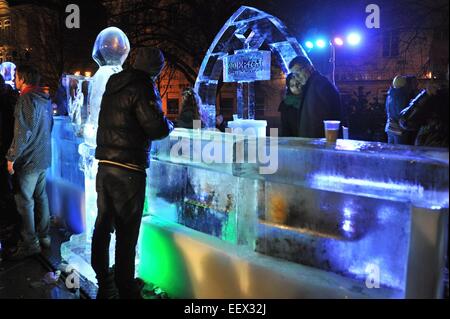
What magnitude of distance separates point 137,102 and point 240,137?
0.90 m

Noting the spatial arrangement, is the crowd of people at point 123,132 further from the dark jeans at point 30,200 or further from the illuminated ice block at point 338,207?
the illuminated ice block at point 338,207

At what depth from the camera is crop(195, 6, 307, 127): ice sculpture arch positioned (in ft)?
20.6

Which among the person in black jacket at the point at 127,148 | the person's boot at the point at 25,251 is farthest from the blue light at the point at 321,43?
the person's boot at the point at 25,251

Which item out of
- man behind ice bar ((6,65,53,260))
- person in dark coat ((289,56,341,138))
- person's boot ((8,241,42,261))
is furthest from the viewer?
person in dark coat ((289,56,341,138))

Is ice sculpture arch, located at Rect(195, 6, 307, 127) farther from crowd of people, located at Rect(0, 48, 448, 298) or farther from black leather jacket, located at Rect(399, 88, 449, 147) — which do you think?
black leather jacket, located at Rect(399, 88, 449, 147)

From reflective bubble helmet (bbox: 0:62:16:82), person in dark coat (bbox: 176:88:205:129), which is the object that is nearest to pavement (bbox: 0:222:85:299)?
person in dark coat (bbox: 176:88:205:129)

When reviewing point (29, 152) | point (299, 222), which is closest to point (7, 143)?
point (29, 152)

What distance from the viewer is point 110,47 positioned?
3789 mm

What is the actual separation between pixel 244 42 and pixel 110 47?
159 inches

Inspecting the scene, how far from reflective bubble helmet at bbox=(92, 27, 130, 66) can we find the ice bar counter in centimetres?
93

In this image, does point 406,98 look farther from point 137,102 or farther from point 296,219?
point 137,102
